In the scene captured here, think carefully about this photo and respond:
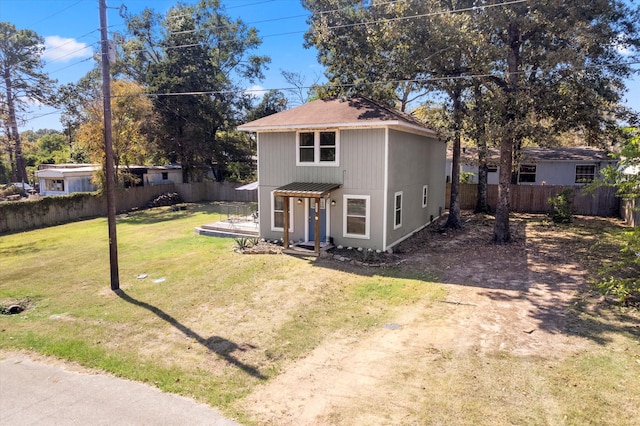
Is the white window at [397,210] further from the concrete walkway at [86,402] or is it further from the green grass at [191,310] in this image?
the concrete walkway at [86,402]

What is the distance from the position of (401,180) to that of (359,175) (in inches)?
79.2

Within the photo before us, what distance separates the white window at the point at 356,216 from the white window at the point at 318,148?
1451 mm

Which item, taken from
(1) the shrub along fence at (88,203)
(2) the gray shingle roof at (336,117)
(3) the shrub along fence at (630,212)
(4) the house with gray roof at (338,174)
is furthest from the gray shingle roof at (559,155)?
(1) the shrub along fence at (88,203)

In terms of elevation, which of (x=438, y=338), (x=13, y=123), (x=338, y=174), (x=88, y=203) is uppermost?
(x=13, y=123)

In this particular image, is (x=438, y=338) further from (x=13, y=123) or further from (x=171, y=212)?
(x=13, y=123)

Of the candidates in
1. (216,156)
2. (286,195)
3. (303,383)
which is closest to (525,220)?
(286,195)

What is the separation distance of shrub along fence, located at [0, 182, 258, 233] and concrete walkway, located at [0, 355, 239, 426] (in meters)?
18.0

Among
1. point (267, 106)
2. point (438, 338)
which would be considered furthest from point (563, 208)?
point (267, 106)

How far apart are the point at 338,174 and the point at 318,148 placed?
1.23 metres

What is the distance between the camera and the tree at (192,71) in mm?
30391

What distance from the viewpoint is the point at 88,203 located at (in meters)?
25.1

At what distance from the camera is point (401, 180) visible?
14.7m

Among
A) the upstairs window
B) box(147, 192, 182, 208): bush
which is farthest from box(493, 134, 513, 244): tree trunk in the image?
box(147, 192, 182, 208): bush

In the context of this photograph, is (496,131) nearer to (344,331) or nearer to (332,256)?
(332,256)
